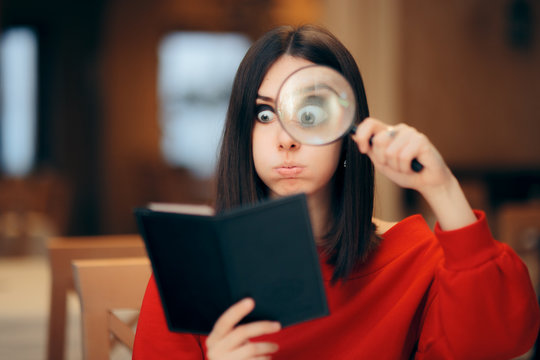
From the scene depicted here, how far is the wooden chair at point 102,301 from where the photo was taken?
4.75 feet

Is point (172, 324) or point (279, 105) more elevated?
point (279, 105)

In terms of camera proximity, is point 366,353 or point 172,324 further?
point 366,353

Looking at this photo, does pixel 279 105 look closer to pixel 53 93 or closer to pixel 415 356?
pixel 415 356

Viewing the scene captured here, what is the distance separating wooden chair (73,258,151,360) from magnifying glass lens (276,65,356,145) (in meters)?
0.73

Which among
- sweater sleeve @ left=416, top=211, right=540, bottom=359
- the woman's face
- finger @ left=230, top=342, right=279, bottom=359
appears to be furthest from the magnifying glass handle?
finger @ left=230, top=342, right=279, bottom=359

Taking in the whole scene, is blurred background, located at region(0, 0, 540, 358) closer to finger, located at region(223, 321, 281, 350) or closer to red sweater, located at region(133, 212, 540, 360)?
red sweater, located at region(133, 212, 540, 360)

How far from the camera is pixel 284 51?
3.90ft

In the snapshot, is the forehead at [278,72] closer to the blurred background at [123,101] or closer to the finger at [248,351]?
the finger at [248,351]

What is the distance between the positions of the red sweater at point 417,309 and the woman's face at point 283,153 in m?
0.17

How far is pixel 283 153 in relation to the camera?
3.64ft

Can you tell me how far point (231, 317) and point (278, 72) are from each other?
50 cm

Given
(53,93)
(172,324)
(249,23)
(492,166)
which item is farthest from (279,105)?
(53,93)

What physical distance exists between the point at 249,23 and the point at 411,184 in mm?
8524

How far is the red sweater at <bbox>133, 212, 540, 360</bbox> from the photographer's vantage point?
3.05ft
